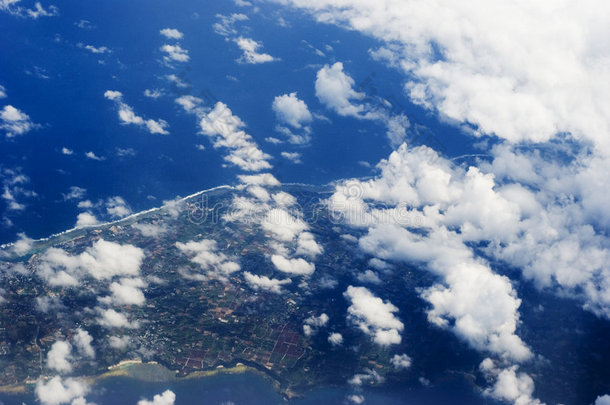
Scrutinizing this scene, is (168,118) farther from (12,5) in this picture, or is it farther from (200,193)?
(12,5)

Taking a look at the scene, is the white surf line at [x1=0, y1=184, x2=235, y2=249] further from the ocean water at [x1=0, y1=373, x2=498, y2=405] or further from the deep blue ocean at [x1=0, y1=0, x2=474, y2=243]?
the ocean water at [x1=0, y1=373, x2=498, y2=405]

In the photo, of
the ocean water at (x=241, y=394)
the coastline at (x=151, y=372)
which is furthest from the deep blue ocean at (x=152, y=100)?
the ocean water at (x=241, y=394)

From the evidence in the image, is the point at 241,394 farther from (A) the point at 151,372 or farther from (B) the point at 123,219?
(B) the point at 123,219

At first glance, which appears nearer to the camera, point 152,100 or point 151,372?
point 151,372

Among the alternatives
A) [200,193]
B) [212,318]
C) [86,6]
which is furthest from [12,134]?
[86,6]

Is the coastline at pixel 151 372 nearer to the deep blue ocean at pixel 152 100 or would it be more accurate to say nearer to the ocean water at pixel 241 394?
the ocean water at pixel 241 394

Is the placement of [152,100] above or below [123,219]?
above

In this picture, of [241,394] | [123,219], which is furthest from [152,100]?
[241,394]
